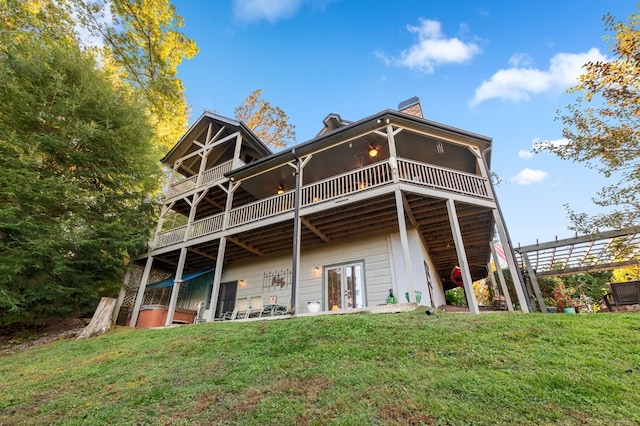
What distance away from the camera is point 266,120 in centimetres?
2383

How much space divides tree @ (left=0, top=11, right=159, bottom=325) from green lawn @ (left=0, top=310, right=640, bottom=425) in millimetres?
3864

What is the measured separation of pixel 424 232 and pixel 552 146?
6313mm

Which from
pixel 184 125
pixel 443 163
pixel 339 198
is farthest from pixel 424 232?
pixel 184 125

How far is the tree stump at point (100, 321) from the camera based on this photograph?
368 inches

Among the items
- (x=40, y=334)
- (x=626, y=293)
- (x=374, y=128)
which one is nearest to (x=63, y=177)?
(x=40, y=334)

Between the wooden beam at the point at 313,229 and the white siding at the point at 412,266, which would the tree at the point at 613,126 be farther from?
the wooden beam at the point at 313,229

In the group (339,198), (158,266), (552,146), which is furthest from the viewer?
(158,266)

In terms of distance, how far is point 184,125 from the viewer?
20203 millimetres

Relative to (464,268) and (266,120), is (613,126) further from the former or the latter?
(266,120)

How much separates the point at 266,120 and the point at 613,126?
2063 cm

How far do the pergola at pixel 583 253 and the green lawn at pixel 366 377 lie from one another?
18.1ft

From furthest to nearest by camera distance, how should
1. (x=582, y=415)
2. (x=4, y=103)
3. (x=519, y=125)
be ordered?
(x=519, y=125) < (x=4, y=103) < (x=582, y=415)

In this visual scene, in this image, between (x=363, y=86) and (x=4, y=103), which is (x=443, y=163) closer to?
(x=363, y=86)

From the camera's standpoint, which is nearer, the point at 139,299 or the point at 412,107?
the point at 139,299
